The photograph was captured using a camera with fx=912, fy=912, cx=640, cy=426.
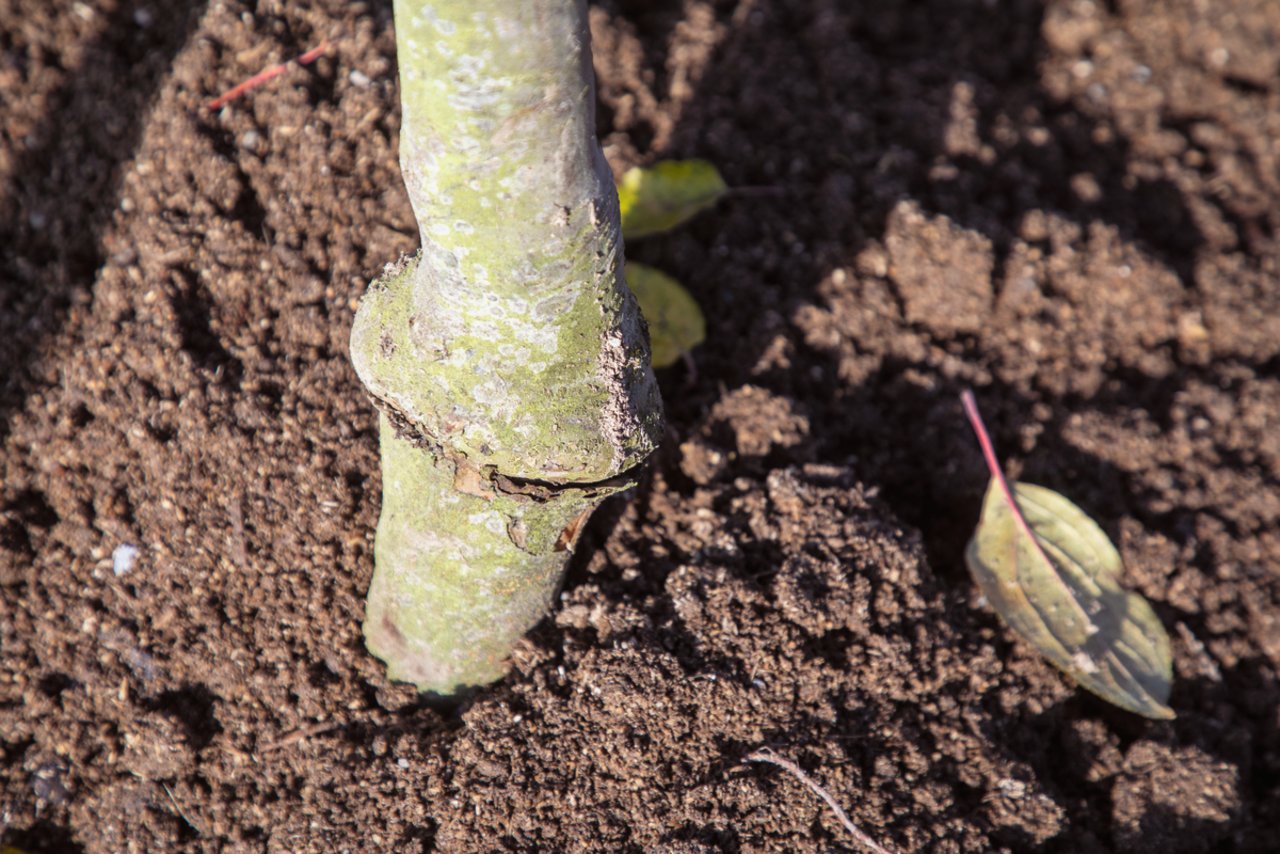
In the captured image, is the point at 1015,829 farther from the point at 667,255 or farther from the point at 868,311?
the point at 667,255

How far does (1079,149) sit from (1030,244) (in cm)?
56

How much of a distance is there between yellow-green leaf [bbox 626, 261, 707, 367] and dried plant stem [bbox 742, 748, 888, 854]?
868 mm

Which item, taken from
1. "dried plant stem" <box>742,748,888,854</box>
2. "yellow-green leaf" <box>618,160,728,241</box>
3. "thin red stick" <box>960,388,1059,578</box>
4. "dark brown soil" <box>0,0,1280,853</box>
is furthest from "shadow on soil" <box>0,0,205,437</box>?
"thin red stick" <box>960,388,1059,578</box>

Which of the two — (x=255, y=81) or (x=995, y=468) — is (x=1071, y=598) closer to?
(x=995, y=468)

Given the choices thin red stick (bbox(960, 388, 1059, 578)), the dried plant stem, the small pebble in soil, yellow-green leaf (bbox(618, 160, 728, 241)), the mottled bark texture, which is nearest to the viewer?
the mottled bark texture

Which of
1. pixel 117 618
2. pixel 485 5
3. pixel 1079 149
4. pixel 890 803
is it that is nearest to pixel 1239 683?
pixel 890 803

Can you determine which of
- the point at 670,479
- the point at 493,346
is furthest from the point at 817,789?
the point at 493,346

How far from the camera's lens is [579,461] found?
1.36 meters

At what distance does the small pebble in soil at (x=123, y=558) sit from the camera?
182cm

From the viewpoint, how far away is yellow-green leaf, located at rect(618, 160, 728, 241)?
2.19 metres

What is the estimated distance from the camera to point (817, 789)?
1.62 metres

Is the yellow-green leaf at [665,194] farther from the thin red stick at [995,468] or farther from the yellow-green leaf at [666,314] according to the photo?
the thin red stick at [995,468]

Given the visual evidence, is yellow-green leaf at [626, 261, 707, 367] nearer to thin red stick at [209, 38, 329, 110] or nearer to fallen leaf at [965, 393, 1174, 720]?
fallen leaf at [965, 393, 1174, 720]

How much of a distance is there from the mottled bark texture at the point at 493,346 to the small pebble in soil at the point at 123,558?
490 mm
